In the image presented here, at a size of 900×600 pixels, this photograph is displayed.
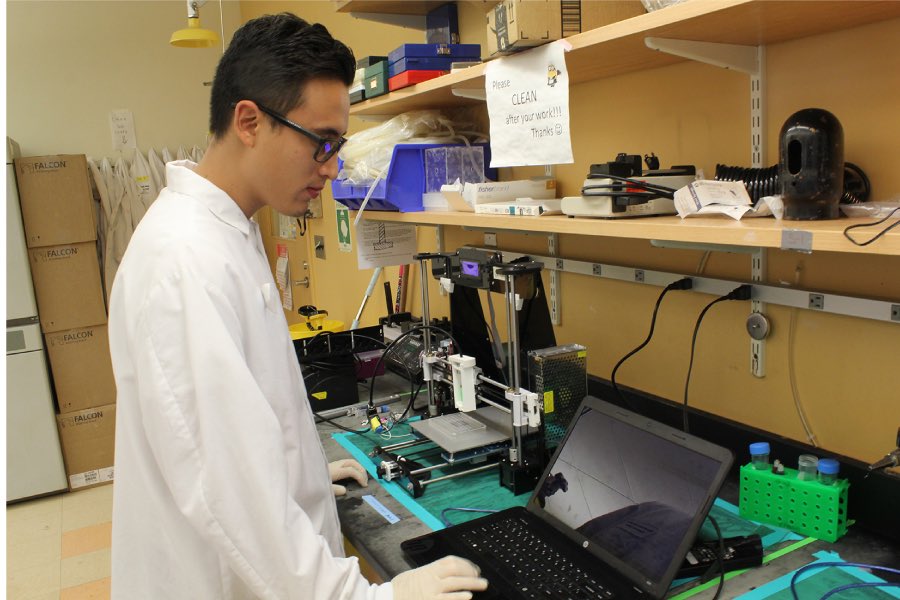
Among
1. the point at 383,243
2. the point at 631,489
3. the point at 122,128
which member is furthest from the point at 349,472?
the point at 122,128

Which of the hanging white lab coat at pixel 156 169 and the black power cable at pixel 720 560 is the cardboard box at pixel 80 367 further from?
the black power cable at pixel 720 560

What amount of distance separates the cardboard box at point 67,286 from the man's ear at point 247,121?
3.17m

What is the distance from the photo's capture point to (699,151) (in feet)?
4.65

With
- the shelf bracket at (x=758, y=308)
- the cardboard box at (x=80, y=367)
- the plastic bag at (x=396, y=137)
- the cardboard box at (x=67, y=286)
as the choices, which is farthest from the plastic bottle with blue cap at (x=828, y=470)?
the cardboard box at (x=67, y=286)

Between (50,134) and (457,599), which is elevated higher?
(50,134)

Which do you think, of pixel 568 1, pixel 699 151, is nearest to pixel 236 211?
pixel 568 1

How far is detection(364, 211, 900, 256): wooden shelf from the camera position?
798mm

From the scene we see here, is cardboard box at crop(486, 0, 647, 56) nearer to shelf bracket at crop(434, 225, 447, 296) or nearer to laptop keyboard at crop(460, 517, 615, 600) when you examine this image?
laptop keyboard at crop(460, 517, 615, 600)

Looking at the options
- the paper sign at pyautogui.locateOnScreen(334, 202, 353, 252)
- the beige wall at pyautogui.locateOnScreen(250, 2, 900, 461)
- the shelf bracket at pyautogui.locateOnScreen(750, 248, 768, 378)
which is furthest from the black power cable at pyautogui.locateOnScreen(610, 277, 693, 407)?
the paper sign at pyautogui.locateOnScreen(334, 202, 353, 252)

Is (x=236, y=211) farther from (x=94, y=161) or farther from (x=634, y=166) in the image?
(x=94, y=161)

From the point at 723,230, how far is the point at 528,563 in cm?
63

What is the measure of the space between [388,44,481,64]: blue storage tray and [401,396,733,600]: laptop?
995mm

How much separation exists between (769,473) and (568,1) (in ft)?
3.08

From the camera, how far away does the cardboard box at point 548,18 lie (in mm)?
1209
